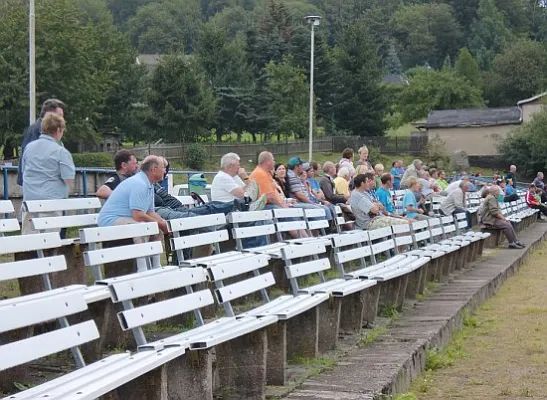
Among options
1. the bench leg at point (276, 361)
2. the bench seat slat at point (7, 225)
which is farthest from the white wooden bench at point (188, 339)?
the bench seat slat at point (7, 225)

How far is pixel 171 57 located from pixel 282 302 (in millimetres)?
51537

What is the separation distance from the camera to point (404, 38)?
158m

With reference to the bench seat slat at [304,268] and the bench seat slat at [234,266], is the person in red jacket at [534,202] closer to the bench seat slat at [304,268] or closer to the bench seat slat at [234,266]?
the bench seat slat at [304,268]

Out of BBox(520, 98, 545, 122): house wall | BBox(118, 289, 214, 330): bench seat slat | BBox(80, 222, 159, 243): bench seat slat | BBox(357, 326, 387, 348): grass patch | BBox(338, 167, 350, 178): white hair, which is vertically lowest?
BBox(357, 326, 387, 348): grass patch

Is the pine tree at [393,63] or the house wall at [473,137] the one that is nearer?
the house wall at [473,137]

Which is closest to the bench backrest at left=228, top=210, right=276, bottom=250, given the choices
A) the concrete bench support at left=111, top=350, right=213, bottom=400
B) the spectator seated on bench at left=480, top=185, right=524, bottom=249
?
the concrete bench support at left=111, top=350, right=213, bottom=400

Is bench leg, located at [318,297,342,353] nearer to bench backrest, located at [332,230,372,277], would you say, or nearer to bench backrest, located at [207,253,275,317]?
bench backrest, located at [207,253,275,317]

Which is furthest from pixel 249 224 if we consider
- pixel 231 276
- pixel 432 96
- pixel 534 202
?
pixel 432 96

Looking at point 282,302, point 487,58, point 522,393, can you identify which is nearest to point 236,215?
point 282,302

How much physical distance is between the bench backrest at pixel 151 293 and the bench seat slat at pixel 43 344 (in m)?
0.32

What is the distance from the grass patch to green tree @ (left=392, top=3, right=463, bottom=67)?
146452 millimetres

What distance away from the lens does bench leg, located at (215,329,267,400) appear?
240 inches

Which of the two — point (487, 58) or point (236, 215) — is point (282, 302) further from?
point (487, 58)

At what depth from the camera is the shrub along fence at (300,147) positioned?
177 ft
